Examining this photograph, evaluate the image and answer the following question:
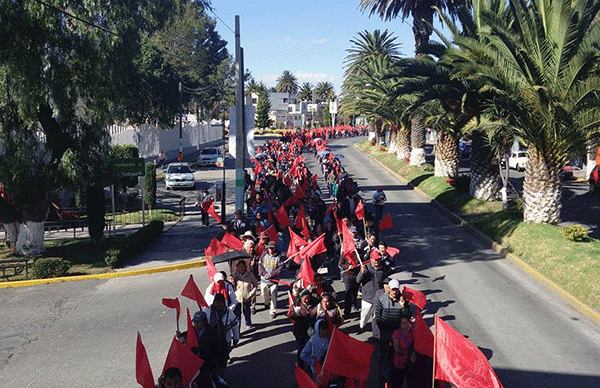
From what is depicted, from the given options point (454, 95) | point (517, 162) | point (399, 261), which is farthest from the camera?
point (517, 162)

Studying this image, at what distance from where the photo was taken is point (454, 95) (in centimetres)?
2322

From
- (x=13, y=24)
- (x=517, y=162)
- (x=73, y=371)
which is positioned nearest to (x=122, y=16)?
(x=13, y=24)

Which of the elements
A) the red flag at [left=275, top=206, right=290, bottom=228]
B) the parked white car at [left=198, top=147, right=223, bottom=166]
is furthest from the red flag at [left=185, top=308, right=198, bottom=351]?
the parked white car at [left=198, top=147, right=223, bottom=166]

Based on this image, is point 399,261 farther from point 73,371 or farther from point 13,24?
point 13,24

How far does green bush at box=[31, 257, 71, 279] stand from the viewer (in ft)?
52.9

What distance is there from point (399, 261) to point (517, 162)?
2619 centimetres

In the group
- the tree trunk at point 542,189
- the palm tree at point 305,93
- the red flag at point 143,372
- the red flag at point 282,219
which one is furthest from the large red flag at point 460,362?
the palm tree at point 305,93

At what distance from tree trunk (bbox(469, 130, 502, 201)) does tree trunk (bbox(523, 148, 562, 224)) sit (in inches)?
208

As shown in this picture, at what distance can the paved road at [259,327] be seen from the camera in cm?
1006

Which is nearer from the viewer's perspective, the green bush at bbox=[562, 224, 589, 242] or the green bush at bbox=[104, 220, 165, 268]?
the green bush at bbox=[562, 224, 589, 242]

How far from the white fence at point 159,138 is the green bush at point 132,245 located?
17.1 m

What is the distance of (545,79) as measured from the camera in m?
18.1

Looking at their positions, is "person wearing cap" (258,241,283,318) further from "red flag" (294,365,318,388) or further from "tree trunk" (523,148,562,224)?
"tree trunk" (523,148,562,224)

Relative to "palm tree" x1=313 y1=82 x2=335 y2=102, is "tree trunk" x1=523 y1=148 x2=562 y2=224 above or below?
below
